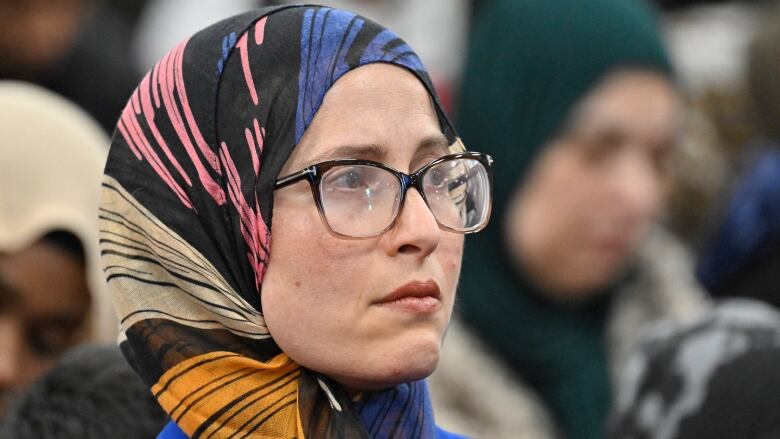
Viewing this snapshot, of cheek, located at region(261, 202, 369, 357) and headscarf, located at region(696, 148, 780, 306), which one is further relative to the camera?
headscarf, located at region(696, 148, 780, 306)

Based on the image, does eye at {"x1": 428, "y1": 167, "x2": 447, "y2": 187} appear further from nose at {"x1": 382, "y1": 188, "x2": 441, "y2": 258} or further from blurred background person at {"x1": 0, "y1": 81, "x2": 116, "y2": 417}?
blurred background person at {"x1": 0, "y1": 81, "x2": 116, "y2": 417}

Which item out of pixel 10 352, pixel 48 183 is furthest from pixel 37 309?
pixel 48 183

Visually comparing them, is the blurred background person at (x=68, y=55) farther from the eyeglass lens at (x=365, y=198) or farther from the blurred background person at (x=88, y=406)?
the eyeglass lens at (x=365, y=198)

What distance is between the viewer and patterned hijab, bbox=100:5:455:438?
7.14 feet

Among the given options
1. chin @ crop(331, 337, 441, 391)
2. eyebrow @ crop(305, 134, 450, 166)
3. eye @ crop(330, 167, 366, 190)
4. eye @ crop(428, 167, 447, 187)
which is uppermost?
eyebrow @ crop(305, 134, 450, 166)

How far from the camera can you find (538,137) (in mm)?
4711

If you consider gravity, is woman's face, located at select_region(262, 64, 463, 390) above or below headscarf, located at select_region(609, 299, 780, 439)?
above

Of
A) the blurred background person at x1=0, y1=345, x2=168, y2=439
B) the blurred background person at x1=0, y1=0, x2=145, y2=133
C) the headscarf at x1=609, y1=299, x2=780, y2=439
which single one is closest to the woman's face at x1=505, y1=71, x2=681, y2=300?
the headscarf at x1=609, y1=299, x2=780, y2=439

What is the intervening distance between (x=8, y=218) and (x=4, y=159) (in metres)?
0.14

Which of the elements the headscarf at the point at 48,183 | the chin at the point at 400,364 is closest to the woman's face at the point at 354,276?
the chin at the point at 400,364

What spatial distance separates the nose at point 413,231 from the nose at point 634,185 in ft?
8.02

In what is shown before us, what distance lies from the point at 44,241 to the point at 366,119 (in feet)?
5.29

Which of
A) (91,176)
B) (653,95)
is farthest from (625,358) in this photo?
(91,176)

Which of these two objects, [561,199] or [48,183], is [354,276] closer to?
[48,183]
